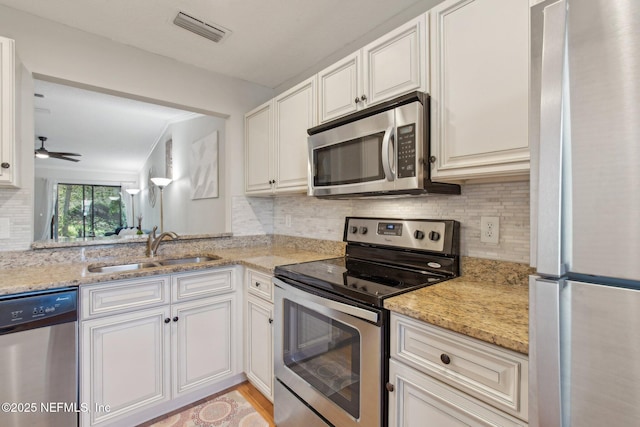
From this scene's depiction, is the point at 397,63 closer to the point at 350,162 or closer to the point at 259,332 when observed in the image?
the point at 350,162

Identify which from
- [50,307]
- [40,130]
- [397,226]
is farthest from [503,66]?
[40,130]

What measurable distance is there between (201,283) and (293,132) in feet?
3.86

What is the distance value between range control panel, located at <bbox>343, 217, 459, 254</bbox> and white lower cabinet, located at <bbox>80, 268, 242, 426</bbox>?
0.88 m

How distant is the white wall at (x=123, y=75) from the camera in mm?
1760

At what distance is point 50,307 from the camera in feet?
4.54

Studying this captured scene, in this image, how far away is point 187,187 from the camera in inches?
160

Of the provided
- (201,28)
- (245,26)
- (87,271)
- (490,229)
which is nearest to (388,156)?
(490,229)

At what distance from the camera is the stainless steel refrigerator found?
1.60 ft

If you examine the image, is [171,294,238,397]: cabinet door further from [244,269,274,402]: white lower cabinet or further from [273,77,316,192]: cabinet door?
[273,77,316,192]: cabinet door

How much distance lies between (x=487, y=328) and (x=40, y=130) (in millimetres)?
6152

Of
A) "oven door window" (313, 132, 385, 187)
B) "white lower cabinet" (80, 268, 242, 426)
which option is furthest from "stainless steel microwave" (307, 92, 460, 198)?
"white lower cabinet" (80, 268, 242, 426)

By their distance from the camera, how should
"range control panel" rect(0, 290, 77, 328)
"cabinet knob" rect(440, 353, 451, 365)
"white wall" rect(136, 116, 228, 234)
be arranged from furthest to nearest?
"white wall" rect(136, 116, 228, 234)
"range control panel" rect(0, 290, 77, 328)
"cabinet knob" rect(440, 353, 451, 365)

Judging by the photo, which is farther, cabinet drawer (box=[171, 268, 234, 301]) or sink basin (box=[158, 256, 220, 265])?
sink basin (box=[158, 256, 220, 265])

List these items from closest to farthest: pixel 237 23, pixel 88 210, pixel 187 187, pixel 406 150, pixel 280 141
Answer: pixel 406 150, pixel 237 23, pixel 280 141, pixel 187 187, pixel 88 210
